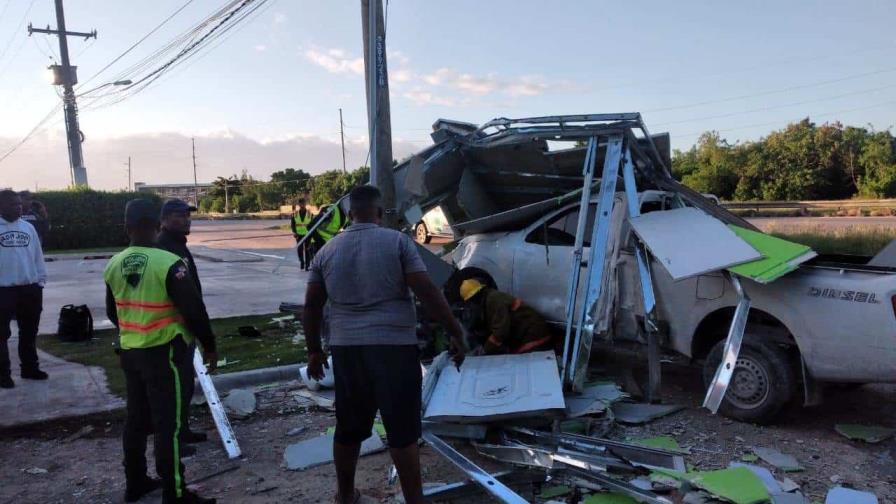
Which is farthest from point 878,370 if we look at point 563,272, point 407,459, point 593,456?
point 407,459

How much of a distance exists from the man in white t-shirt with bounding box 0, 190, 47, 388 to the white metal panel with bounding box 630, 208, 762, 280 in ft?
17.9

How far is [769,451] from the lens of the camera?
4352mm

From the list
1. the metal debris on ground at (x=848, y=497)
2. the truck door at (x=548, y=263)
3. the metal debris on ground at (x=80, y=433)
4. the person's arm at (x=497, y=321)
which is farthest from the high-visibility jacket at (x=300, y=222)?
the metal debris on ground at (x=848, y=497)

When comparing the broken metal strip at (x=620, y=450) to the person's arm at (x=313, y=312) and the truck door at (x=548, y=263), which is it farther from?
the truck door at (x=548, y=263)

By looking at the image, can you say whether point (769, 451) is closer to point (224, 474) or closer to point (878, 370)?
point (878, 370)

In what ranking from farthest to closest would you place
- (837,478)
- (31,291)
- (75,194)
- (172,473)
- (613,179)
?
1. (75,194)
2. (31,291)
3. (613,179)
4. (837,478)
5. (172,473)

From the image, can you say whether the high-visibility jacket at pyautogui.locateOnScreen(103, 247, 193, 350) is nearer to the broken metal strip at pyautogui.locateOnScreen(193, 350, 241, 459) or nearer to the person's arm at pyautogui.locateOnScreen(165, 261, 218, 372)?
the person's arm at pyautogui.locateOnScreen(165, 261, 218, 372)

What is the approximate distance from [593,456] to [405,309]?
66.8 inches

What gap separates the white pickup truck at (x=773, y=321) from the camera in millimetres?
4324

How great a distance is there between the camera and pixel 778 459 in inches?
166

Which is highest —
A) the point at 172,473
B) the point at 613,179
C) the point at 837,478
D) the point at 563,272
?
the point at 613,179

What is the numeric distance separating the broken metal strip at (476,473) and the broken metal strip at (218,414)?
1331 mm

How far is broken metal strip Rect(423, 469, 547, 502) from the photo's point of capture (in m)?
3.71

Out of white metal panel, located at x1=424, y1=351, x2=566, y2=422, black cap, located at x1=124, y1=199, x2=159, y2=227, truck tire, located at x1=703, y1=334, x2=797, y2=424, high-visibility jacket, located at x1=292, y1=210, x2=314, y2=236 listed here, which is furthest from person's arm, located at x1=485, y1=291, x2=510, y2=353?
high-visibility jacket, located at x1=292, y1=210, x2=314, y2=236
